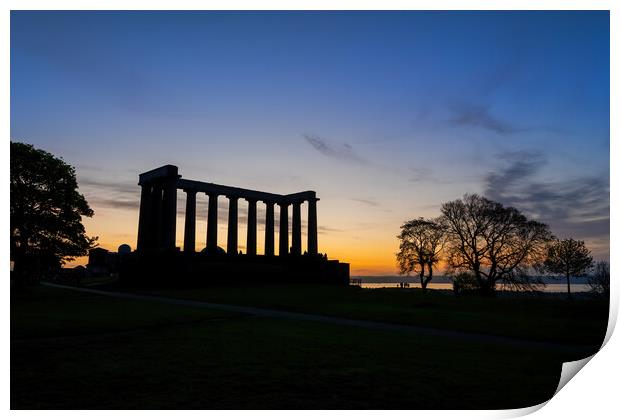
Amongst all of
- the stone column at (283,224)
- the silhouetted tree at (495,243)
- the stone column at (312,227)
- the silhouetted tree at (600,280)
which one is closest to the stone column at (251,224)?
the stone column at (283,224)

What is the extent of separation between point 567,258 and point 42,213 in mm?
46586

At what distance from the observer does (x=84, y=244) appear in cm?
3934

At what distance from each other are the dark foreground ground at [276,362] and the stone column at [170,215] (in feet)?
112

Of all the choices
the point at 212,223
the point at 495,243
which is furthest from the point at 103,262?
the point at 495,243

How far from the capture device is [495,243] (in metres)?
50.7

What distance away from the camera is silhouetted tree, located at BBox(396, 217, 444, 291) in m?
62.2

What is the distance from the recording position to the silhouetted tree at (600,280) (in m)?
26.3

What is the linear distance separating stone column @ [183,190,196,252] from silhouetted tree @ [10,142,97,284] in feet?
53.3

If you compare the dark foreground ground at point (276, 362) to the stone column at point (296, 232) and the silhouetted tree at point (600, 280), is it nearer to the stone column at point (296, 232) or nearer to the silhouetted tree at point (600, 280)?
the silhouetted tree at point (600, 280)

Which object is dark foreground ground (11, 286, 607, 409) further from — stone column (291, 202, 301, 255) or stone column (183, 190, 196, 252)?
stone column (291, 202, 301, 255)

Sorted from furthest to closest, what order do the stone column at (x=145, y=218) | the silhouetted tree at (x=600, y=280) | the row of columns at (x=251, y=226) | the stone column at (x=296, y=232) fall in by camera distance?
1. the stone column at (x=296, y=232)
2. the stone column at (x=145, y=218)
3. the row of columns at (x=251, y=226)
4. the silhouetted tree at (x=600, y=280)

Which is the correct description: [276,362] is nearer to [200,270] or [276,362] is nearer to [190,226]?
[200,270]
